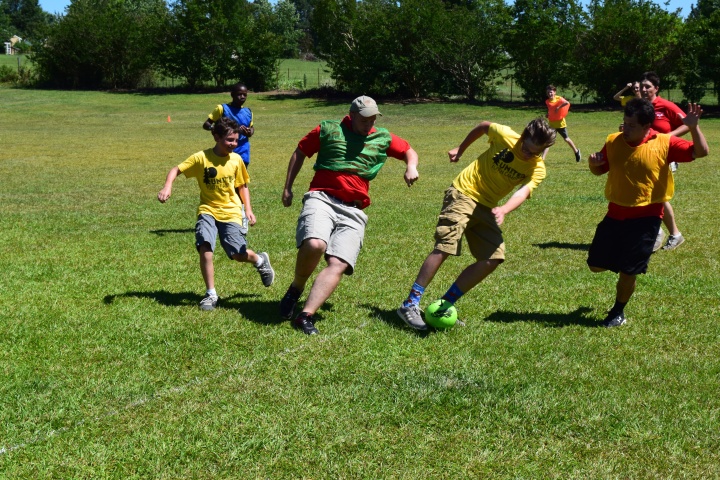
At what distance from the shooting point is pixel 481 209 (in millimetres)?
6195

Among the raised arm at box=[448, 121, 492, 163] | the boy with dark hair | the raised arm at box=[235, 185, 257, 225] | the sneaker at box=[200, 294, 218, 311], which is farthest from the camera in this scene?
the boy with dark hair

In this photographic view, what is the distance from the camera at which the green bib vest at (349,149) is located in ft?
20.2

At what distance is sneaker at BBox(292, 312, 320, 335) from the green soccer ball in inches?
35.4

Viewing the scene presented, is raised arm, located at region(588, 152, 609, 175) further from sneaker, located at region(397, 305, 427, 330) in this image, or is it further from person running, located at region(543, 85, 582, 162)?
person running, located at region(543, 85, 582, 162)

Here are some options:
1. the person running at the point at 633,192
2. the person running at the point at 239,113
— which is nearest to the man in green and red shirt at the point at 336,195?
the person running at the point at 633,192

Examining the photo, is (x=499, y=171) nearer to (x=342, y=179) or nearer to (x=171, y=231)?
(x=342, y=179)

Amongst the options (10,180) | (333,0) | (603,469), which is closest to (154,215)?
(10,180)

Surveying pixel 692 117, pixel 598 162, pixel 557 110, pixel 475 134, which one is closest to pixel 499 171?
pixel 475 134

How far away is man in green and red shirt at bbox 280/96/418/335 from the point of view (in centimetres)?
600

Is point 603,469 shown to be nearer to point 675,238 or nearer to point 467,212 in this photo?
point 467,212

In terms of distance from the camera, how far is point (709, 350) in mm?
5672

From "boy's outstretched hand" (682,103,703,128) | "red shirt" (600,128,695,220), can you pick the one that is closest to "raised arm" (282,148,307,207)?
"red shirt" (600,128,695,220)

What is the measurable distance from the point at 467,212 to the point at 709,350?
2.07 meters

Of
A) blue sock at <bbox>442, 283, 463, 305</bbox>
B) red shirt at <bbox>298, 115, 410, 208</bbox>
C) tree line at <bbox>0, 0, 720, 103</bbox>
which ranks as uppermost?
tree line at <bbox>0, 0, 720, 103</bbox>
